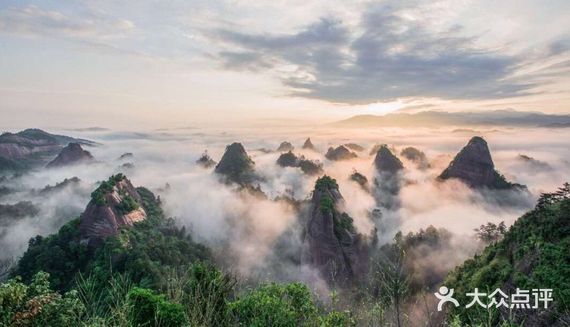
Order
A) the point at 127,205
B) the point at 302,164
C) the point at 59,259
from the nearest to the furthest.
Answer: the point at 59,259 < the point at 127,205 < the point at 302,164

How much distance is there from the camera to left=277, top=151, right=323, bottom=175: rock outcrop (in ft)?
611

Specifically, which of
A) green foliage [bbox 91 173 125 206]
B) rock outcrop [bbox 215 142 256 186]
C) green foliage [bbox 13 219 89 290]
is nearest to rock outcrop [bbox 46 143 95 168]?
rock outcrop [bbox 215 142 256 186]

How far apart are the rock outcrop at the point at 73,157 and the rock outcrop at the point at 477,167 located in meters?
154

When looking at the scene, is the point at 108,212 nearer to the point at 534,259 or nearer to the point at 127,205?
the point at 127,205

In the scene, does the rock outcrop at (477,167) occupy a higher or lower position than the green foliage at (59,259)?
higher

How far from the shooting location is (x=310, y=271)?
90.9m

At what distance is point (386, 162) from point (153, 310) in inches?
6202

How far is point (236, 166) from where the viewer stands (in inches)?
6654

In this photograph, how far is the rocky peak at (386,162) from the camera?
536ft

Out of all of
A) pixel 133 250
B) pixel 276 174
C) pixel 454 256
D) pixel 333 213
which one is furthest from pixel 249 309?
pixel 276 174

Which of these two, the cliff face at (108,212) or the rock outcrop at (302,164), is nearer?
the cliff face at (108,212)

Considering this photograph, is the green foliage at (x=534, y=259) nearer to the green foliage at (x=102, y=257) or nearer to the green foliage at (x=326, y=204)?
the green foliage at (x=102, y=257)

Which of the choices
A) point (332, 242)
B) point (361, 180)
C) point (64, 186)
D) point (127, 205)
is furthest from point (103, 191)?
point (361, 180)

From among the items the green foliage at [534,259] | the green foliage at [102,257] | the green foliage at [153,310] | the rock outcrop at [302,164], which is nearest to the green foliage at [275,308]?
the green foliage at [153,310]
